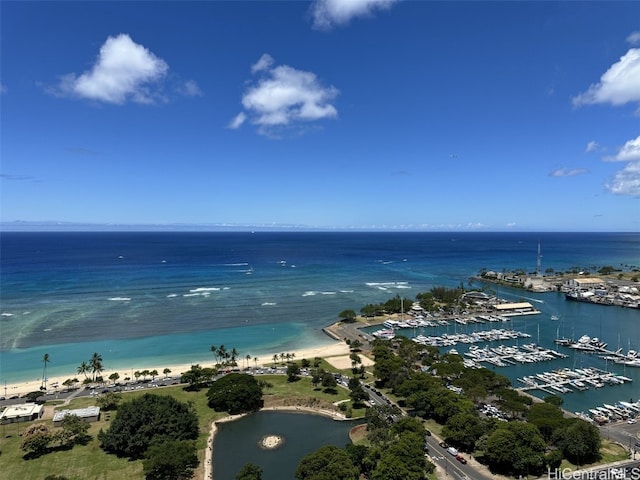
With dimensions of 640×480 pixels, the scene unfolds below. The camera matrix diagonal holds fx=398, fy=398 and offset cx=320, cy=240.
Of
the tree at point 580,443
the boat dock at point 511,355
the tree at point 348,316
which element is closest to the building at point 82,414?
the tree at point 580,443

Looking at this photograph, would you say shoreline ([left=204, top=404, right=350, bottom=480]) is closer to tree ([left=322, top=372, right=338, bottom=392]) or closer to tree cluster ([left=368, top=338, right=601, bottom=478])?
tree ([left=322, top=372, right=338, bottom=392])

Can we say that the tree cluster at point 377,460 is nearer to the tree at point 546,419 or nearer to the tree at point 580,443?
the tree at point 546,419

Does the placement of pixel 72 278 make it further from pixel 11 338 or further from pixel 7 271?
pixel 11 338

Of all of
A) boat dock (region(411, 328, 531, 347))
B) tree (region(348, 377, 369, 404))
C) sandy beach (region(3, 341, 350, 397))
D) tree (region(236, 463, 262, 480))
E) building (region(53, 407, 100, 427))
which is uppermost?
tree (region(236, 463, 262, 480))

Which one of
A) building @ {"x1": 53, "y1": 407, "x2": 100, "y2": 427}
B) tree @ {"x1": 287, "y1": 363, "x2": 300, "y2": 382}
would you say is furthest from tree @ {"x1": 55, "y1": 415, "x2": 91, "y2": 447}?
tree @ {"x1": 287, "y1": 363, "x2": 300, "y2": 382}

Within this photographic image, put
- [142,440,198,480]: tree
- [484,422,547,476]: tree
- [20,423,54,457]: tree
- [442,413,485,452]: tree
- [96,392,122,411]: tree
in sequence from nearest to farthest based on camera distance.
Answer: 1. [142,440,198,480]: tree
2. [484,422,547,476]: tree
3. [20,423,54,457]: tree
4. [442,413,485,452]: tree
5. [96,392,122,411]: tree

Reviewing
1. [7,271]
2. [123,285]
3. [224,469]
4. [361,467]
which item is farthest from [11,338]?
[7,271]
